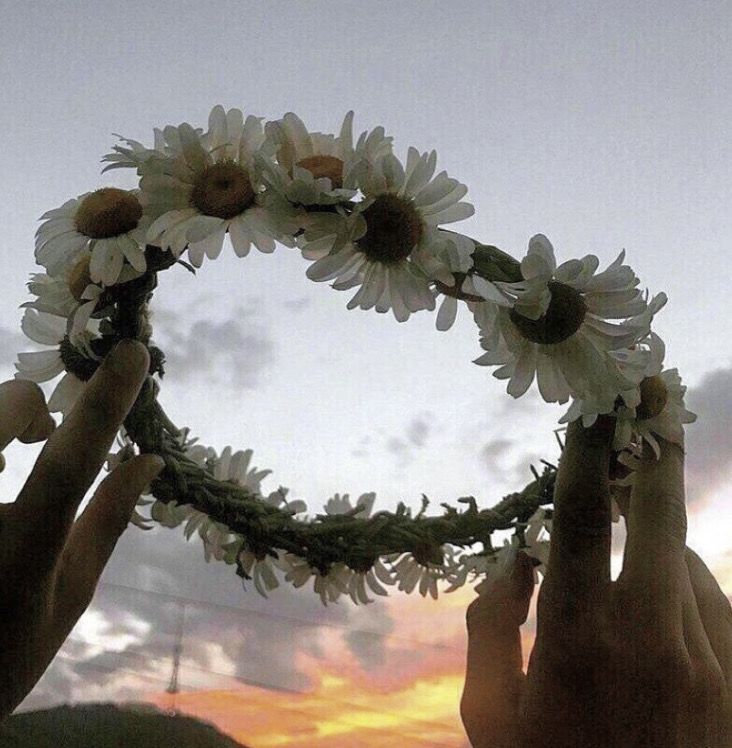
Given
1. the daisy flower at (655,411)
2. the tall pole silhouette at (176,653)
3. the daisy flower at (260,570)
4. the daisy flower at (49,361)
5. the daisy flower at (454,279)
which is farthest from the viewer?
the tall pole silhouette at (176,653)

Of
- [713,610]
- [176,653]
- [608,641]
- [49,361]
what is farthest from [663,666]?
[176,653]

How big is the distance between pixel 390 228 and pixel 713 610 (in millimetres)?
393

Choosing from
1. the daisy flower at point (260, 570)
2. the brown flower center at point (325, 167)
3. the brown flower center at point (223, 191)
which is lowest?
the daisy flower at point (260, 570)

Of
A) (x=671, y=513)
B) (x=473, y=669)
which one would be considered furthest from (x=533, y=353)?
(x=473, y=669)

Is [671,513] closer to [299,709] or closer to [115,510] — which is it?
[115,510]

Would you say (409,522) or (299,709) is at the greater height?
(409,522)

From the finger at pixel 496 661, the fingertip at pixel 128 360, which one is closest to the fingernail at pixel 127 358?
the fingertip at pixel 128 360

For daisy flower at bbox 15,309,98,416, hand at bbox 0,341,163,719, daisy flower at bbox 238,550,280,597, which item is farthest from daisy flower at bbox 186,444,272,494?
hand at bbox 0,341,163,719

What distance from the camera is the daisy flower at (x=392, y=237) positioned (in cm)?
47

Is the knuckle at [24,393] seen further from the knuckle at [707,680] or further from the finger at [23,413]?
the knuckle at [707,680]

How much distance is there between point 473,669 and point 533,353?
0.93 ft

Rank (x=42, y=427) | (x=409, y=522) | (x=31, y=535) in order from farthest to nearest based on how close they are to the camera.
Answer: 1. (x=409, y=522)
2. (x=42, y=427)
3. (x=31, y=535)

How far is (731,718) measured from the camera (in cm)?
57

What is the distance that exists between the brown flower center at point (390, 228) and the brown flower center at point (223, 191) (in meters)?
0.08
